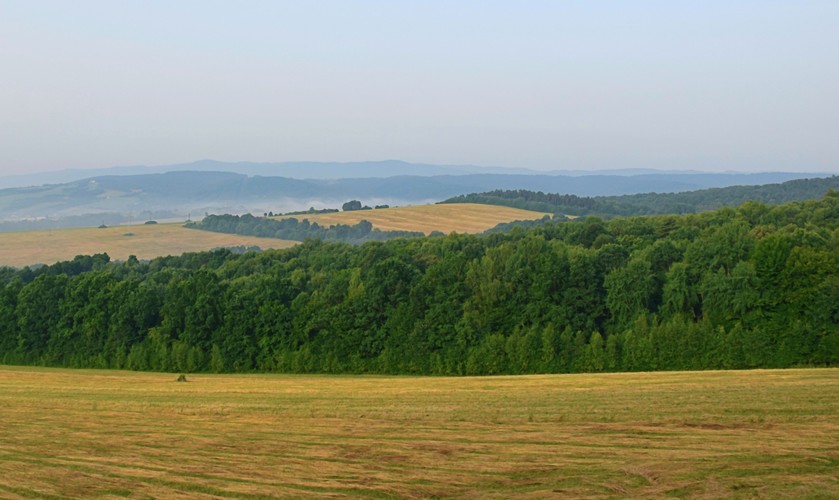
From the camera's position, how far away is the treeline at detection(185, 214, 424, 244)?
118925 millimetres

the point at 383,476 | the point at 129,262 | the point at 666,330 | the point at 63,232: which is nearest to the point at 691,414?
the point at 383,476

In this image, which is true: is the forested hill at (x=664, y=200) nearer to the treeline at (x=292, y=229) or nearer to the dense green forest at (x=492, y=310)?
the treeline at (x=292, y=229)

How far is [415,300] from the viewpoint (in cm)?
5572

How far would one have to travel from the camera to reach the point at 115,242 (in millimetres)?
123375

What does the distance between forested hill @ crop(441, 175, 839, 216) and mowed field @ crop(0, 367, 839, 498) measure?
104408 millimetres

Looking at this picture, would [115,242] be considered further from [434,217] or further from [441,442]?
[441,442]

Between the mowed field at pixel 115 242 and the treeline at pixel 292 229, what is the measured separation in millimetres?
3111

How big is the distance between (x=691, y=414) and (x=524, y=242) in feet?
121

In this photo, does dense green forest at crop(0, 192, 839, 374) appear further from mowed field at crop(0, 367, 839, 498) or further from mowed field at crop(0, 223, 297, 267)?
mowed field at crop(0, 223, 297, 267)

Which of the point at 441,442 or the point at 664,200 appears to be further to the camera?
the point at 664,200

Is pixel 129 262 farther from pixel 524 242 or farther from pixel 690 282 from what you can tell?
pixel 690 282

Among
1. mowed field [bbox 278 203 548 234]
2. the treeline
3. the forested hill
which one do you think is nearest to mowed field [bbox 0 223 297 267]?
the treeline

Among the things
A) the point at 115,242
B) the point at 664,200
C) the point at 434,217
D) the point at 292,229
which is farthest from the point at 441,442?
the point at 664,200

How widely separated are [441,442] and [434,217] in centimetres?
11667
